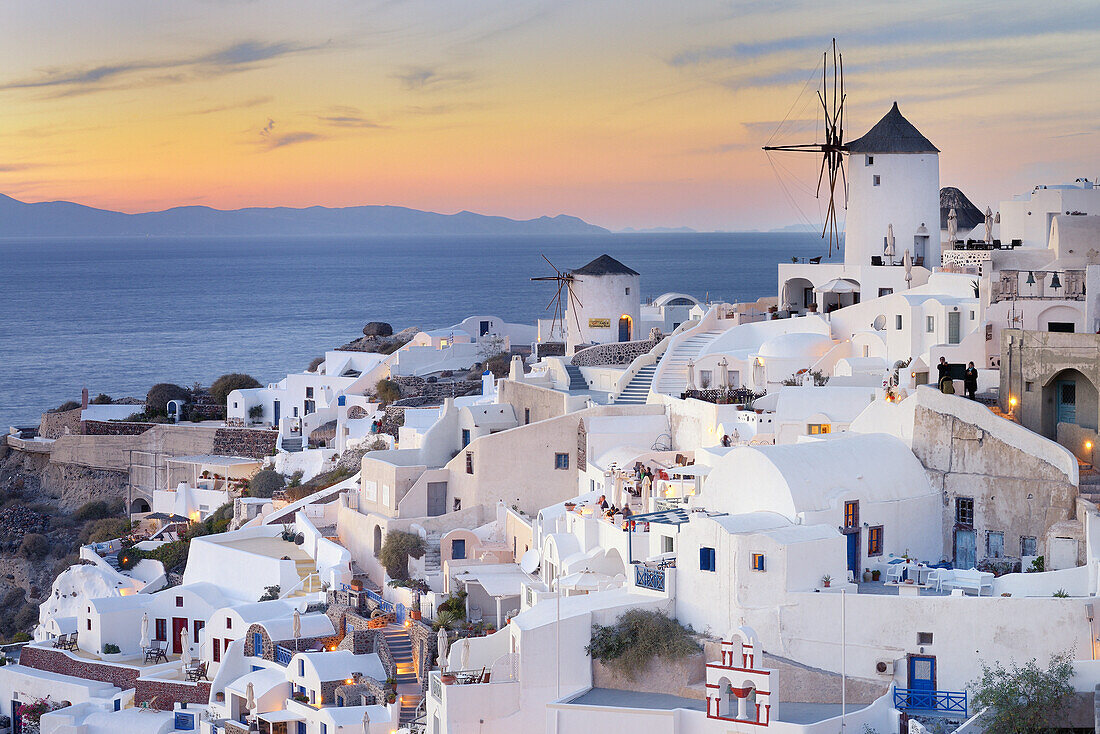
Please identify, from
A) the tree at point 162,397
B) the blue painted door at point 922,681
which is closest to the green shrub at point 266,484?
the tree at point 162,397

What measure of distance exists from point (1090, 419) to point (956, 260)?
10433 millimetres

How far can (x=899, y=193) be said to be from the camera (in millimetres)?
38812

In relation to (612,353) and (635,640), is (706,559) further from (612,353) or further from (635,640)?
(612,353)

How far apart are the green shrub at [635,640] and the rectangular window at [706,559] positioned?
101 cm

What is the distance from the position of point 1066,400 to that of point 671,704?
875 cm

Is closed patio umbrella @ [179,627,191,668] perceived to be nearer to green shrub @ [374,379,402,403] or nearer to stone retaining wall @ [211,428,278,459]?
green shrub @ [374,379,402,403]

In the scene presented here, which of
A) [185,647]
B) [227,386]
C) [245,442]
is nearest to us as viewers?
[185,647]

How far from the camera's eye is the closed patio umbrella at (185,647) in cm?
3190

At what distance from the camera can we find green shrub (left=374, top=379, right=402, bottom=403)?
4641 cm

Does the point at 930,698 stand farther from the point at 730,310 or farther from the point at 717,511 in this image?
the point at 730,310

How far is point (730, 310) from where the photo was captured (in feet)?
132

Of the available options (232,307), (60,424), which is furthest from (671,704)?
(232,307)

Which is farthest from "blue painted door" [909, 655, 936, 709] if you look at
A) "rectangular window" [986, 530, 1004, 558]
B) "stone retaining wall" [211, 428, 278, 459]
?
"stone retaining wall" [211, 428, 278, 459]

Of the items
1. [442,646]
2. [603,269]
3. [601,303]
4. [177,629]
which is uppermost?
[603,269]
